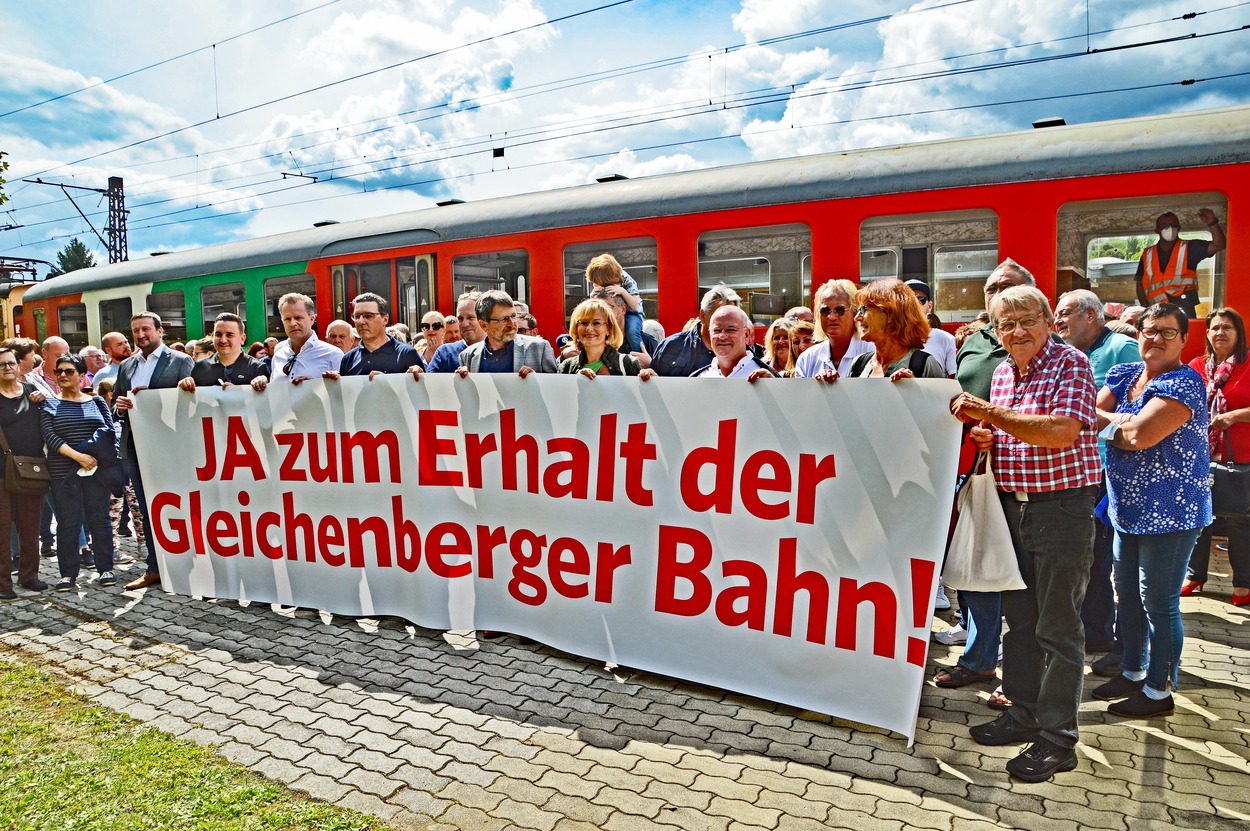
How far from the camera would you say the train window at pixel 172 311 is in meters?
13.9

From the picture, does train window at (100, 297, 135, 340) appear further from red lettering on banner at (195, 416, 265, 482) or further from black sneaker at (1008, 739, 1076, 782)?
black sneaker at (1008, 739, 1076, 782)

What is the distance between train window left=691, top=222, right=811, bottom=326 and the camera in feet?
25.8

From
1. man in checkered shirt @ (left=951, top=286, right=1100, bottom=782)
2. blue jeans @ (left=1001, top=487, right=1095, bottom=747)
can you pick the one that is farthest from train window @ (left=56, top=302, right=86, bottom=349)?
blue jeans @ (left=1001, top=487, right=1095, bottom=747)

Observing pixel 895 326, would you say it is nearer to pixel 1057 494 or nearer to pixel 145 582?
pixel 1057 494

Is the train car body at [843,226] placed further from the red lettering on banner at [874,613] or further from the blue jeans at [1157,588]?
the red lettering on banner at [874,613]

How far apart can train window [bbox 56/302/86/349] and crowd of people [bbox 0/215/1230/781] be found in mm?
12014

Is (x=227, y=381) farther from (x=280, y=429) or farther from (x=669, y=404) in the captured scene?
(x=669, y=404)

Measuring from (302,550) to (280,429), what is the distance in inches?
30.8

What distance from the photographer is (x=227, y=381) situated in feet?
18.2

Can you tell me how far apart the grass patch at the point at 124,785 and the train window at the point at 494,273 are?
6.67 m

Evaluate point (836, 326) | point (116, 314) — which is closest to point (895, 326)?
point (836, 326)

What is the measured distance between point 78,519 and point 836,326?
18.8 ft

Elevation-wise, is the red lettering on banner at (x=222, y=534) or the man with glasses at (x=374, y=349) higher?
the man with glasses at (x=374, y=349)

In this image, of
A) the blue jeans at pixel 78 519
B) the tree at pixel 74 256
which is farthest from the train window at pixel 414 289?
the tree at pixel 74 256
